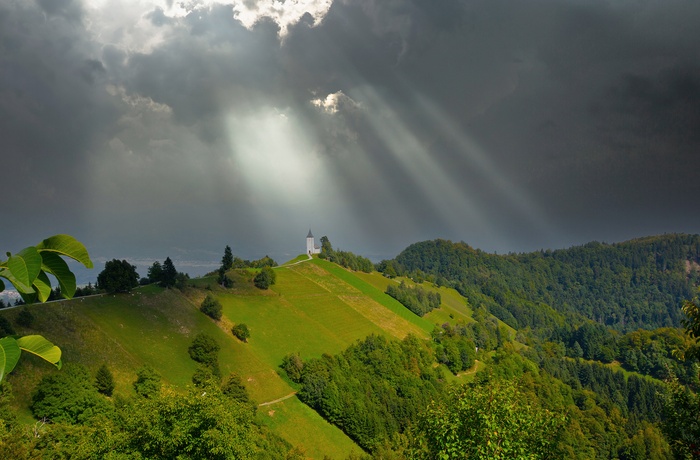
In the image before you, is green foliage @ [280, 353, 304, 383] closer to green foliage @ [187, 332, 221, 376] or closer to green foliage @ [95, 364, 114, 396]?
green foliage @ [187, 332, 221, 376]

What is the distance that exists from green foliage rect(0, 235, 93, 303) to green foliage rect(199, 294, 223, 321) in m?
83.8

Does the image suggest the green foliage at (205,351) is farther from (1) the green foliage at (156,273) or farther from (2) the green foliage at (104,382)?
(1) the green foliage at (156,273)

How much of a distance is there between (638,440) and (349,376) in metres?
74.3

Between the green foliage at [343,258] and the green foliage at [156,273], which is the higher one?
the green foliage at [343,258]

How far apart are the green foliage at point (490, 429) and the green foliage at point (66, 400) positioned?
44044 millimetres

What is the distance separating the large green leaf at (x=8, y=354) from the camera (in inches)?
151

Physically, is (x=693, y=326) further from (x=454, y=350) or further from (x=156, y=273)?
(x=454, y=350)

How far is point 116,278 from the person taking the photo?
75.8 meters

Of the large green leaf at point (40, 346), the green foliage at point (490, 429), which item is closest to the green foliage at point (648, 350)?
the green foliage at point (490, 429)

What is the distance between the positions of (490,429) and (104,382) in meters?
52.4

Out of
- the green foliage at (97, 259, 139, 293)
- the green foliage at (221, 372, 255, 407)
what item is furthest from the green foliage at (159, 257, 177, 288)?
the green foliage at (221, 372, 255, 407)

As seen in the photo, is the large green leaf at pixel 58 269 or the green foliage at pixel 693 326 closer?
the large green leaf at pixel 58 269

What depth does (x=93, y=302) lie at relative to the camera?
70000mm

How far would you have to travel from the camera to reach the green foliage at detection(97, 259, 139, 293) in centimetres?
7575
